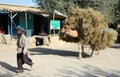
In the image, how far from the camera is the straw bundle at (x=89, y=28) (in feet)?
46.6

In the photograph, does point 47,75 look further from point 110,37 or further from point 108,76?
point 110,37

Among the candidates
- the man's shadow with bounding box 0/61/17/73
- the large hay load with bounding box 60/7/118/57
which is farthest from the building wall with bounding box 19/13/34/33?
the man's shadow with bounding box 0/61/17/73

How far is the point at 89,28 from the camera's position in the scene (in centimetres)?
1415

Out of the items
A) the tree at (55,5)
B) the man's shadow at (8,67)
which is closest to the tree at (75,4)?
the tree at (55,5)

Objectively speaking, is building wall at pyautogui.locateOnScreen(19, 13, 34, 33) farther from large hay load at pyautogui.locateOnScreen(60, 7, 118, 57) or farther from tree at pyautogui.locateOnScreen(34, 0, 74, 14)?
large hay load at pyautogui.locateOnScreen(60, 7, 118, 57)

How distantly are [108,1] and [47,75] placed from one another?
853 inches

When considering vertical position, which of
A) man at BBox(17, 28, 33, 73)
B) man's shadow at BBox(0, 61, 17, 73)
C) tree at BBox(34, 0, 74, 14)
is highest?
tree at BBox(34, 0, 74, 14)

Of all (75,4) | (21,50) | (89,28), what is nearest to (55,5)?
(75,4)

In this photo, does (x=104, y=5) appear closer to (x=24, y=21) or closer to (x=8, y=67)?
(x=24, y=21)

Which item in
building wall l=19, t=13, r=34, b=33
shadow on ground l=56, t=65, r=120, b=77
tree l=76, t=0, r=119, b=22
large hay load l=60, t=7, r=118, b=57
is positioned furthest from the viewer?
tree l=76, t=0, r=119, b=22

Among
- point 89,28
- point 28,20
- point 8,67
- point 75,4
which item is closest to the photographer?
point 8,67

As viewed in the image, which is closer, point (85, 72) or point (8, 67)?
point (85, 72)

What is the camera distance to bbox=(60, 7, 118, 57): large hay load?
46.6 ft

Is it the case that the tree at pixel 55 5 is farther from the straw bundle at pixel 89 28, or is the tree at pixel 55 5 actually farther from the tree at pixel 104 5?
the straw bundle at pixel 89 28
